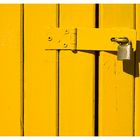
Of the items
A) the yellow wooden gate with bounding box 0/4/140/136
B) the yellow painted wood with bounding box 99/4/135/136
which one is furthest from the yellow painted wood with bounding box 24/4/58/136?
the yellow painted wood with bounding box 99/4/135/136

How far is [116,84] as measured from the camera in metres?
1.40

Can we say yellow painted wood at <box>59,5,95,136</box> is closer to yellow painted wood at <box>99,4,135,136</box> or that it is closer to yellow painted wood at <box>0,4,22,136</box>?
yellow painted wood at <box>99,4,135,136</box>

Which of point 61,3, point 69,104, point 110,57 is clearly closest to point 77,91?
point 69,104

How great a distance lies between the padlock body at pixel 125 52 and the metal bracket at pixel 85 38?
0.15 ft

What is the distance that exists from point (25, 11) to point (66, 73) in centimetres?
29

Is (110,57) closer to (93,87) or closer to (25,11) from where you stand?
(93,87)

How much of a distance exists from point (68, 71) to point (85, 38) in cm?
14

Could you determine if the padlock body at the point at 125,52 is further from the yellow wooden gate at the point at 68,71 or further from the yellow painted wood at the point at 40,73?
the yellow painted wood at the point at 40,73

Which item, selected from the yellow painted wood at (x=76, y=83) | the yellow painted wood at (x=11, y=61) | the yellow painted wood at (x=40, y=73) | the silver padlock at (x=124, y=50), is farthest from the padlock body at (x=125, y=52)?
the yellow painted wood at (x=11, y=61)

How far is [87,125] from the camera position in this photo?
1432mm

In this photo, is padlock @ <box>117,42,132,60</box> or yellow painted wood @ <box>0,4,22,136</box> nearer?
padlock @ <box>117,42,132,60</box>

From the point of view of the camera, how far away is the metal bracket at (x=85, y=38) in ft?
4.55

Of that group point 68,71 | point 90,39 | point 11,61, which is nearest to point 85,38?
point 90,39

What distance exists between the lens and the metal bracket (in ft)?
4.55
